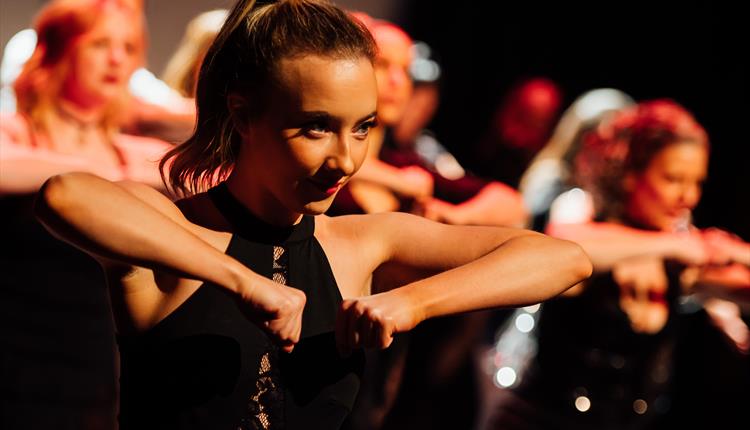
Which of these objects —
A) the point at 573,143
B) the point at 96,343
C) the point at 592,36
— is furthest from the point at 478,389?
the point at 592,36

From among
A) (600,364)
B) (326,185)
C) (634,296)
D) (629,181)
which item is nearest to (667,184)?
(629,181)

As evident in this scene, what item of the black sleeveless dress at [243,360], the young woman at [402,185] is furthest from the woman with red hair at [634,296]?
the black sleeveless dress at [243,360]

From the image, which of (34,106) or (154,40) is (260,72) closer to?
(34,106)

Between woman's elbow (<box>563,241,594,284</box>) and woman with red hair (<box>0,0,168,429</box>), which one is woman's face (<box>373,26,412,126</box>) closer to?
woman with red hair (<box>0,0,168,429</box>)

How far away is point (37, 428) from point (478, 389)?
1.75 meters

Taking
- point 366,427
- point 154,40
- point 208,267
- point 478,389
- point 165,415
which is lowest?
point 478,389

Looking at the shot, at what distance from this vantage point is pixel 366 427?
9.50 ft

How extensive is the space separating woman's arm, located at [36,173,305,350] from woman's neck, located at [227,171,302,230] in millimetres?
171

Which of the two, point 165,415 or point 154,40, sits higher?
point 165,415

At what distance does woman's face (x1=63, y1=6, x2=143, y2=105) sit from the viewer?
94.2 inches

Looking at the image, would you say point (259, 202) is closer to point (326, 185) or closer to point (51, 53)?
point (326, 185)

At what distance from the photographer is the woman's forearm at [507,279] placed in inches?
49.5

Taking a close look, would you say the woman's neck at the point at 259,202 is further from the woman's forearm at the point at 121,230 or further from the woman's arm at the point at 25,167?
the woman's arm at the point at 25,167

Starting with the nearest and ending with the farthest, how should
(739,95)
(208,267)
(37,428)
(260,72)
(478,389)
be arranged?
(208,267) → (260,72) → (37,428) → (478,389) → (739,95)
